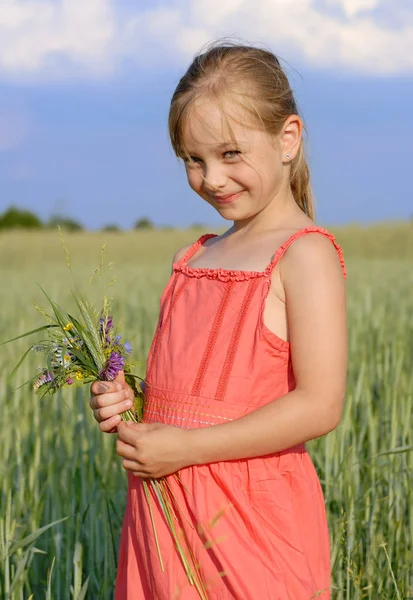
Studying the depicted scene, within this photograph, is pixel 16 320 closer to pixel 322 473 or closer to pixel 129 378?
pixel 322 473

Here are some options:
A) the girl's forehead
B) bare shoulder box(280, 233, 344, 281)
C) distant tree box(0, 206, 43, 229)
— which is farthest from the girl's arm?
distant tree box(0, 206, 43, 229)

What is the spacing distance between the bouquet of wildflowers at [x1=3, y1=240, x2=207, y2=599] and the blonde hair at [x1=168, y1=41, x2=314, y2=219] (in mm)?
305

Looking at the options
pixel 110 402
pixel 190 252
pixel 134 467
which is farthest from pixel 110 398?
pixel 190 252

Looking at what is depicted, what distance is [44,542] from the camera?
216 centimetres

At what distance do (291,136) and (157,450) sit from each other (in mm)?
543

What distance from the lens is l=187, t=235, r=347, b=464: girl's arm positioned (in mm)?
1232

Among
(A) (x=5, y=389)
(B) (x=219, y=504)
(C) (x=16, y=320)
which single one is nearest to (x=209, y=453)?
(B) (x=219, y=504)

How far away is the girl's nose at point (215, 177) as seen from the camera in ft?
4.33

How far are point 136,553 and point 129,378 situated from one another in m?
0.27

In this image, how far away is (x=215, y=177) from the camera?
1.32 m

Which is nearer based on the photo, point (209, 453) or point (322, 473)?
point (209, 453)

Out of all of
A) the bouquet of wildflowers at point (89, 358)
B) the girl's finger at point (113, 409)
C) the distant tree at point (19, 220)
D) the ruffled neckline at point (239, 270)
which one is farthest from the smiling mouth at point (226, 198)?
the distant tree at point (19, 220)

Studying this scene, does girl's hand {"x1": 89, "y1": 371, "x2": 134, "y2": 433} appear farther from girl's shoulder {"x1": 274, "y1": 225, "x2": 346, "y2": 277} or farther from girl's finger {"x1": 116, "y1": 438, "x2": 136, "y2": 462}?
girl's shoulder {"x1": 274, "y1": 225, "x2": 346, "y2": 277}

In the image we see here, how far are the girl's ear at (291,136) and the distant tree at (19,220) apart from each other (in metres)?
44.5
